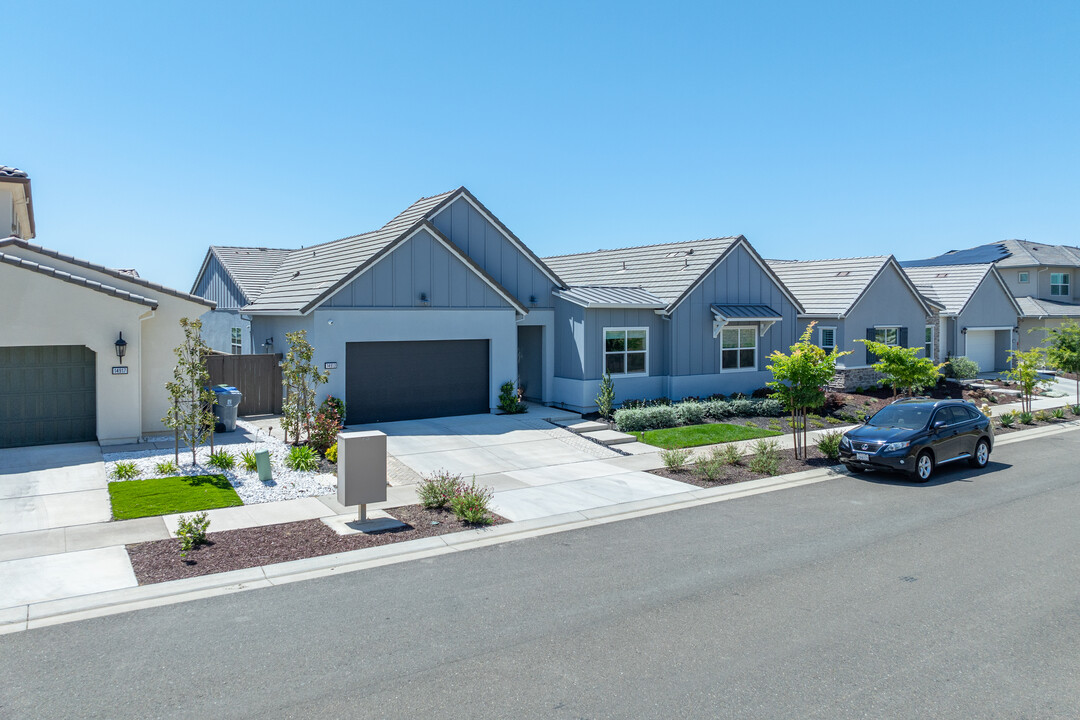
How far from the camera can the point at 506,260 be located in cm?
2348

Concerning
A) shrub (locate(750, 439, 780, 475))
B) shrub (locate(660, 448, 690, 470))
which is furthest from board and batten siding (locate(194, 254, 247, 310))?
shrub (locate(750, 439, 780, 475))

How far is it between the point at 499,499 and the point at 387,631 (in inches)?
224

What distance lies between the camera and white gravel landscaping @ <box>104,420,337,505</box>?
13234mm

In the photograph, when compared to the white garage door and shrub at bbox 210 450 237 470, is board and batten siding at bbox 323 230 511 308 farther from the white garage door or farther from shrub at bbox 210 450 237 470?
the white garage door

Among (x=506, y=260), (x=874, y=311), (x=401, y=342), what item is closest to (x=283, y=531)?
(x=401, y=342)

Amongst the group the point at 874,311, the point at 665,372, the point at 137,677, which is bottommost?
the point at 137,677

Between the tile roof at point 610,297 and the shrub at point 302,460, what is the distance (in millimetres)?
9667

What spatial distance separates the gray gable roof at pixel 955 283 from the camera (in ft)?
117

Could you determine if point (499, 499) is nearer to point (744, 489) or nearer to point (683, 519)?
point (683, 519)

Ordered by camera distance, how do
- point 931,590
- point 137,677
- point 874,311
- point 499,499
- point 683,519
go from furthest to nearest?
1. point 874,311
2. point 499,499
3. point 683,519
4. point 931,590
5. point 137,677

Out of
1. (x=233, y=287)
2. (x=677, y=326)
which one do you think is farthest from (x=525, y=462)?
(x=233, y=287)

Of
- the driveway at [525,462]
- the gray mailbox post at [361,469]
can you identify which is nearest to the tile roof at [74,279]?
the driveway at [525,462]

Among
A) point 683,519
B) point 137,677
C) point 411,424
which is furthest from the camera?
point 411,424

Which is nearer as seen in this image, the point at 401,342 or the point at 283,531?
the point at 283,531
